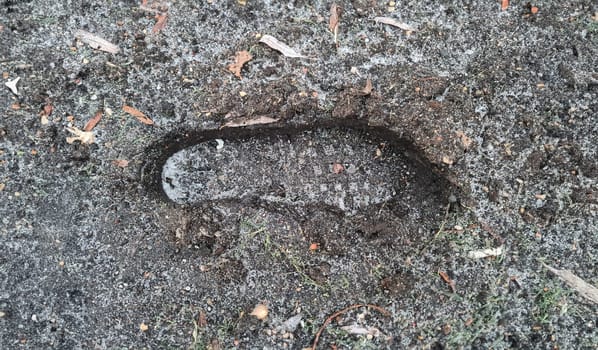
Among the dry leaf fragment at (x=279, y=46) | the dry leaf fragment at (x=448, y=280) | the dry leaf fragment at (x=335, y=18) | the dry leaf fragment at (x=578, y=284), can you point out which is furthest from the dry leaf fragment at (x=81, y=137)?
the dry leaf fragment at (x=578, y=284)

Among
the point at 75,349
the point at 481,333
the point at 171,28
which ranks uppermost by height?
the point at 171,28

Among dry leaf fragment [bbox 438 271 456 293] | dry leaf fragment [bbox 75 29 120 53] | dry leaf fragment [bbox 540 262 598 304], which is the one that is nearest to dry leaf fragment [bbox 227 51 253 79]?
dry leaf fragment [bbox 75 29 120 53]

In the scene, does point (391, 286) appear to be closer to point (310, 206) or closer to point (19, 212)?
point (310, 206)

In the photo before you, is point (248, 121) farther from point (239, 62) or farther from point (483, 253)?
point (483, 253)

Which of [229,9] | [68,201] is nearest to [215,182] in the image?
[68,201]

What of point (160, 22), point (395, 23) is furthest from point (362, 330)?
point (160, 22)

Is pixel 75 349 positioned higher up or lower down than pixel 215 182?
lower down
